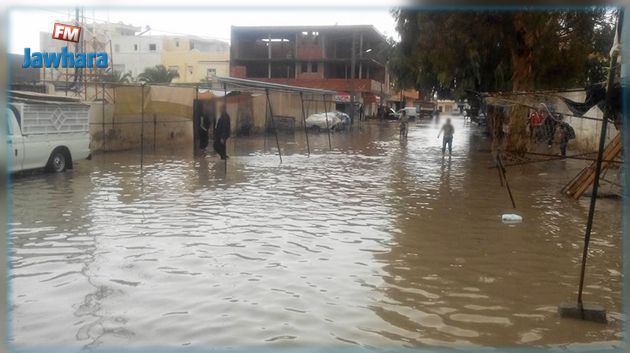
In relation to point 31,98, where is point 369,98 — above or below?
above

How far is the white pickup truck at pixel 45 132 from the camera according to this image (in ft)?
42.6

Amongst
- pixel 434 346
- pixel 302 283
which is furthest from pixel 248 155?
pixel 434 346

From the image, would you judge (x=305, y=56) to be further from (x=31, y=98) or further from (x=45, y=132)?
(x=45, y=132)

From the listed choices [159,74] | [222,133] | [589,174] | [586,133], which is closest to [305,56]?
[159,74]

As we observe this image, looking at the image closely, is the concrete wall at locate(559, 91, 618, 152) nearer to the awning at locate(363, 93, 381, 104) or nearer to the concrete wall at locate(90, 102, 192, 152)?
the concrete wall at locate(90, 102, 192, 152)

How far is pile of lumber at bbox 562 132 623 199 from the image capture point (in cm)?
1159

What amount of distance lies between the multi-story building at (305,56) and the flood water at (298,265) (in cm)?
4385

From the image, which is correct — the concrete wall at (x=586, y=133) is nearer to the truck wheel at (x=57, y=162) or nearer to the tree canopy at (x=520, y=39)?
the tree canopy at (x=520, y=39)

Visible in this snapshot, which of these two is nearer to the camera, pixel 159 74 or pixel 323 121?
pixel 323 121

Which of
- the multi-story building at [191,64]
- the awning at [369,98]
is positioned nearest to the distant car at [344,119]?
the awning at [369,98]

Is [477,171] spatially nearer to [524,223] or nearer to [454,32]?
[454,32]

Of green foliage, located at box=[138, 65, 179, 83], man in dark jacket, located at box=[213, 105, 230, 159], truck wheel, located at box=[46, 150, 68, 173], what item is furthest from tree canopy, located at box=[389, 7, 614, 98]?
green foliage, located at box=[138, 65, 179, 83]

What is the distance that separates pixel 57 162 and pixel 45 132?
977 millimetres

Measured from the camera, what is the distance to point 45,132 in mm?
13930
